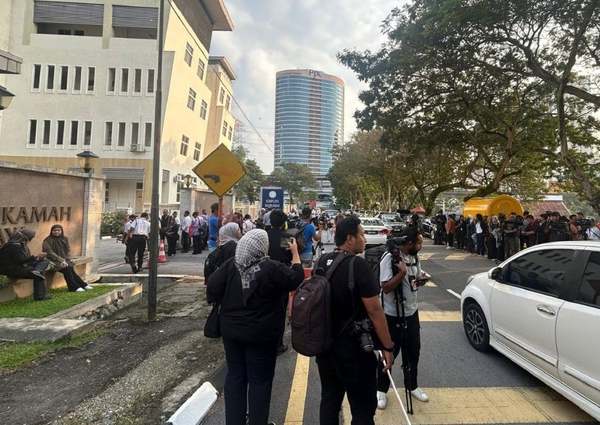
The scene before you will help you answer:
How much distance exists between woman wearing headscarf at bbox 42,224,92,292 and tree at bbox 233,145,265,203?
40471mm

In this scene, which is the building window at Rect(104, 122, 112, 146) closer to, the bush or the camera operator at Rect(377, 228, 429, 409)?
the bush

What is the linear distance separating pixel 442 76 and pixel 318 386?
550 inches

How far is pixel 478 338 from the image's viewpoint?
4.94m

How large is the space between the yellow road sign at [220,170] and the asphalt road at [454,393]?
10.7 ft

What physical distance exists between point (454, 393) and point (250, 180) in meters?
50.5

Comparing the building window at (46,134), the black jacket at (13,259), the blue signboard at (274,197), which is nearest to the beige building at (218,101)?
the building window at (46,134)

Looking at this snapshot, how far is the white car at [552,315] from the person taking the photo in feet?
10.2

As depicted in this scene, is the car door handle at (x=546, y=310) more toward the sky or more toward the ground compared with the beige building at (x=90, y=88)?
more toward the ground

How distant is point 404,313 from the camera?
363 centimetres

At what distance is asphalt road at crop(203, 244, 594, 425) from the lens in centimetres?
338

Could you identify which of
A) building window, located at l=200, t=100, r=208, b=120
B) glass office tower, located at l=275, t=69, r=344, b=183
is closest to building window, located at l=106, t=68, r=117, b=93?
building window, located at l=200, t=100, r=208, b=120

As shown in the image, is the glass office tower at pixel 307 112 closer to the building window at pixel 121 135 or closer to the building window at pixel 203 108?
the building window at pixel 203 108

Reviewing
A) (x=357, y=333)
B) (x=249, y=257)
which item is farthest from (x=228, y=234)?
(x=357, y=333)

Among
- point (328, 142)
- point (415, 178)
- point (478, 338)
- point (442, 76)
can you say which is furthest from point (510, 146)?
Answer: point (328, 142)
